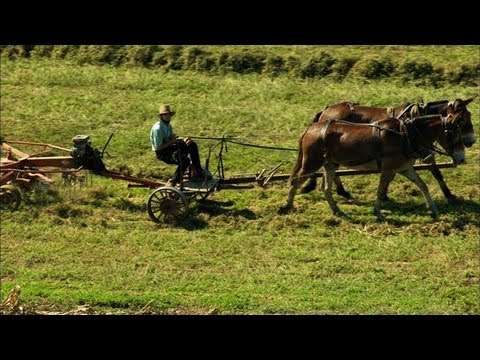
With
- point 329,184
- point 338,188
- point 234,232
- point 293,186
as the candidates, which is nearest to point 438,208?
point 338,188

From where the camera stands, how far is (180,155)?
13.6m

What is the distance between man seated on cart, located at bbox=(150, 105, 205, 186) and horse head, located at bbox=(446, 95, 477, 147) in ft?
13.0

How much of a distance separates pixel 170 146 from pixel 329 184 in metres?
2.55

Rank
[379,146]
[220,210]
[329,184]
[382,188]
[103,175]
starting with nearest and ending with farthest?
[379,146]
[382,188]
[329,184]
[103,175]
[220,210]

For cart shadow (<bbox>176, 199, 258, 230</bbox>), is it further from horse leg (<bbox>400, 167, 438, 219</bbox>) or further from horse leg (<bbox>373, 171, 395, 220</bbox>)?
horse leg (<bbox>400, 167, 438, 219</bbox>)

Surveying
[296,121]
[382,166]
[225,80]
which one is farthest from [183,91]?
[382,166]

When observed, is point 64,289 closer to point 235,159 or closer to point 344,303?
point 344,303

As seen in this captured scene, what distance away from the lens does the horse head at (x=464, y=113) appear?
13.3 meters

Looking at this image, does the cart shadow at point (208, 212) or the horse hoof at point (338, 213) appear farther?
the horse hoof at point (338, 213)

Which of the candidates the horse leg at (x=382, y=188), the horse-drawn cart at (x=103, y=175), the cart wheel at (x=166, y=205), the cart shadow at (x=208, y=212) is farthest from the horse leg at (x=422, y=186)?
the cart wheel at (x=166, y=205)

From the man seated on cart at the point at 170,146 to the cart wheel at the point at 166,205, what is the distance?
276mm

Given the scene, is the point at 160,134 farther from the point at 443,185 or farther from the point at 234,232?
the point at 443,185

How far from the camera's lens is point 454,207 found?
47.4 ft

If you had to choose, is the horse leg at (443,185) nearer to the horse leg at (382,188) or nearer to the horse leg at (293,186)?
the horse leg at (382,188)
